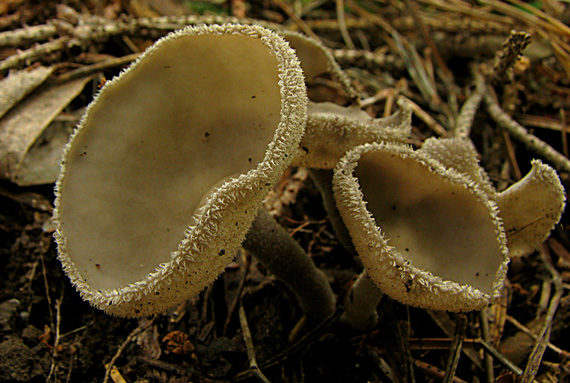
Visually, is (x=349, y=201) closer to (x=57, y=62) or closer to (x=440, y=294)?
(x=440, y=294)

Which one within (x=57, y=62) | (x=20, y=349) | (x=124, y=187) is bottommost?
(x=20, y=349)

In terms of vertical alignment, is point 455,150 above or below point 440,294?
above

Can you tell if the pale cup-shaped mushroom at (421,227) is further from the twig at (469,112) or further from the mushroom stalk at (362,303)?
the twig at (469,112)

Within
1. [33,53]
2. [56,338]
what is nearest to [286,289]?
[56,338]

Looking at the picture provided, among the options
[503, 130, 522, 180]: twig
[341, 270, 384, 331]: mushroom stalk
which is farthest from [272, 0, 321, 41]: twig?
[341, 270, 384, 331]: mushroom stalk

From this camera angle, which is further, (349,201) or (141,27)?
(141,27)

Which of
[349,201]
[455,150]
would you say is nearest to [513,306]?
[455,150]

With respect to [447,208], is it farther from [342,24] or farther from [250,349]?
[342,24]
